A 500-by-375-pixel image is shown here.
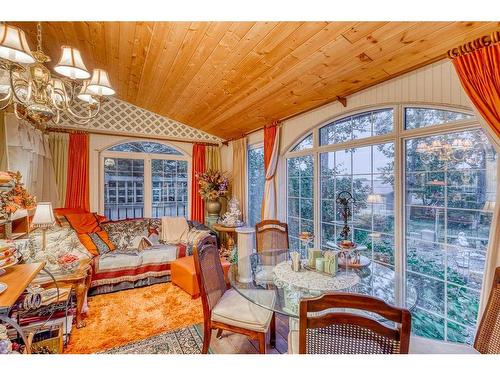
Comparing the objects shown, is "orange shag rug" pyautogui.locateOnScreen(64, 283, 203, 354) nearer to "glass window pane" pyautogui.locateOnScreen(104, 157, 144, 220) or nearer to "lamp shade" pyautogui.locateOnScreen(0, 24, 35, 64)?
"glass window pane" pyautogui.locateOnScreen(104, 157, 144, 220)

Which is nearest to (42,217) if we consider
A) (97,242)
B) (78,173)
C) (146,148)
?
(97,242)

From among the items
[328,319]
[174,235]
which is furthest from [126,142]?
[328,319]

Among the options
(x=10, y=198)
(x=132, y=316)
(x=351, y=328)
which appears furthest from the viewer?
(x=132, y=316)

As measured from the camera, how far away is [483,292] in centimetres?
146

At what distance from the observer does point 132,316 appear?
2.47 m

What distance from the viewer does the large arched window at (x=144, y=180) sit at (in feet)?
13.7

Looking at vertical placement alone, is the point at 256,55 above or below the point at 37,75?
above

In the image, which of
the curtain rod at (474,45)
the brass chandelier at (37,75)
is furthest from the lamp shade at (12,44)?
the curtain rod at (474,45)

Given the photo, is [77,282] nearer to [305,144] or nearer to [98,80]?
[98,80]

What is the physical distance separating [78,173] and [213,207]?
7.66ft

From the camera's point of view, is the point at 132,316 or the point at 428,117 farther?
the point at 132,316

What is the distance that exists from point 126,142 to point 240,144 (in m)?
2.13

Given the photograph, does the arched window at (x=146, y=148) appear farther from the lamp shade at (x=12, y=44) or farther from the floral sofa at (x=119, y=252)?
the lamp shade at (x=12, y=44)

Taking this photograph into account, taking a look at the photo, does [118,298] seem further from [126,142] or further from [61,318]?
[126,142]
